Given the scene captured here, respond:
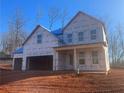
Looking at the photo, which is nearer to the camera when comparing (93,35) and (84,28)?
(93,35)

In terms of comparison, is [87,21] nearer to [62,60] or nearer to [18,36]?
[62,60]

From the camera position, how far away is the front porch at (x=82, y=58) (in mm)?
18906

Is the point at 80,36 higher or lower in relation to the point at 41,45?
higher

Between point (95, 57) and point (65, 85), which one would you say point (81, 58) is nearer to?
point (95, 57)

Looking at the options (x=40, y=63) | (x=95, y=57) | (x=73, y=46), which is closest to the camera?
(x=73, y=46)

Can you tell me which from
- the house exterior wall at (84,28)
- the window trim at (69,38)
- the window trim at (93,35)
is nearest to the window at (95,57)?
the house exterior wall at (84,28)

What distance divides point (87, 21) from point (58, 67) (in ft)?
23.6

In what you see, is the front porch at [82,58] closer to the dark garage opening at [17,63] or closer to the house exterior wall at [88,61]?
the house exterior wall at [88,61]

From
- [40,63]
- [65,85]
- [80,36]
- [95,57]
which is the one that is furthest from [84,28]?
[65,85]

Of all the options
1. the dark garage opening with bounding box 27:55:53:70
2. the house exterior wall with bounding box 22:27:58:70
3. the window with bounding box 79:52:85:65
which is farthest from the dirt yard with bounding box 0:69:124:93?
the dark garage opening with bounding box 27:55:53:70

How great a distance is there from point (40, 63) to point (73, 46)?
9.68 meters

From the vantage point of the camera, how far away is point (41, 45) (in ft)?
76.3

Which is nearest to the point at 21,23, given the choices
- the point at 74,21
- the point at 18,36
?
the point at 18,36

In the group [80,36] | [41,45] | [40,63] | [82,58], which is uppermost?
[80,36]
